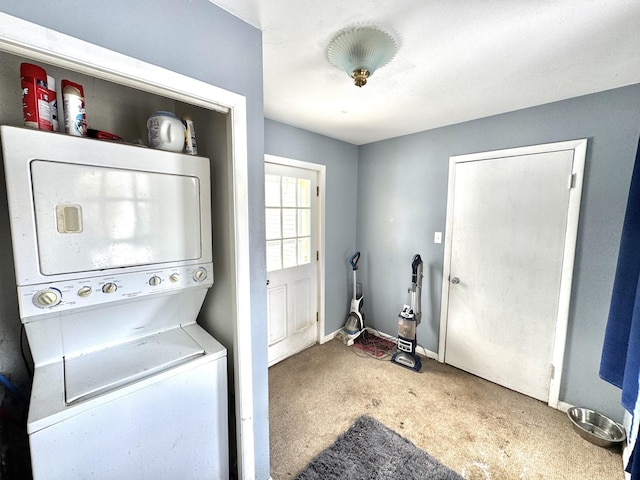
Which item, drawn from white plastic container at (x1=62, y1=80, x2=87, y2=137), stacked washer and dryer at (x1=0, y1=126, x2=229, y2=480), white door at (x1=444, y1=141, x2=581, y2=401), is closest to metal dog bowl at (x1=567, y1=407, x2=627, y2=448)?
white door at (x1=444, y1=141, x2=581, y2=401)

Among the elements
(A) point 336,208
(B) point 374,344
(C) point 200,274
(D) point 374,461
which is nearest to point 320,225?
(A) point 336,208

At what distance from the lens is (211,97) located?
1009 millimetres

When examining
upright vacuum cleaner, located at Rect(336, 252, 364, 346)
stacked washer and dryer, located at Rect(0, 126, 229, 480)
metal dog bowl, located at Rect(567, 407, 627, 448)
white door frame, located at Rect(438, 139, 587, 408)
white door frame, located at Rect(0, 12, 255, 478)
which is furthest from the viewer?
upright vacuum cleaner, located at Rect(336, 252, 364, 346)

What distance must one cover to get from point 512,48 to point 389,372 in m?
2.45

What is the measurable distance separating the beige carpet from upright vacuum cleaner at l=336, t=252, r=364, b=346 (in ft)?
1.18

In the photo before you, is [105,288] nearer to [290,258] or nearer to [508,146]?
[290,258]

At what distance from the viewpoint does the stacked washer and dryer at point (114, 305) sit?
2.64ft

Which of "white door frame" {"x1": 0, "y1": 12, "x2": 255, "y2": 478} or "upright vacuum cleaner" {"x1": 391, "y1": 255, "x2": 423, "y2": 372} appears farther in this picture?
"upright vacuum cleaner" {"x1": 391, "y1": 255, "x2": 423, "y2": 372}

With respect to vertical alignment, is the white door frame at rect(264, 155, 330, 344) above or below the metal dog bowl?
above

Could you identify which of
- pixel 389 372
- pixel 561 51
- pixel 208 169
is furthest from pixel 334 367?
pixel 561 51

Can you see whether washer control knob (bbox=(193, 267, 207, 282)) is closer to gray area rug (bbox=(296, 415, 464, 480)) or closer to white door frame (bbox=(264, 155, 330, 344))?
gray area rug (bbox=(296, 415, 464, 480))

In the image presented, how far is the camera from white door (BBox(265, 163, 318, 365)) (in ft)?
7.89

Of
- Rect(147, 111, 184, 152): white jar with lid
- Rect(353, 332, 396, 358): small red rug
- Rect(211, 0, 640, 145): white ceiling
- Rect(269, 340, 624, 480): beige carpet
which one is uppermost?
Rect(211, 0, 640, 145): white ceiling

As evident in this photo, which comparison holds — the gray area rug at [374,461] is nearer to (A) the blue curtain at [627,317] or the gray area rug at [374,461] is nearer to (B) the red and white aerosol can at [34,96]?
(A) the blue curtain at [627,317]
